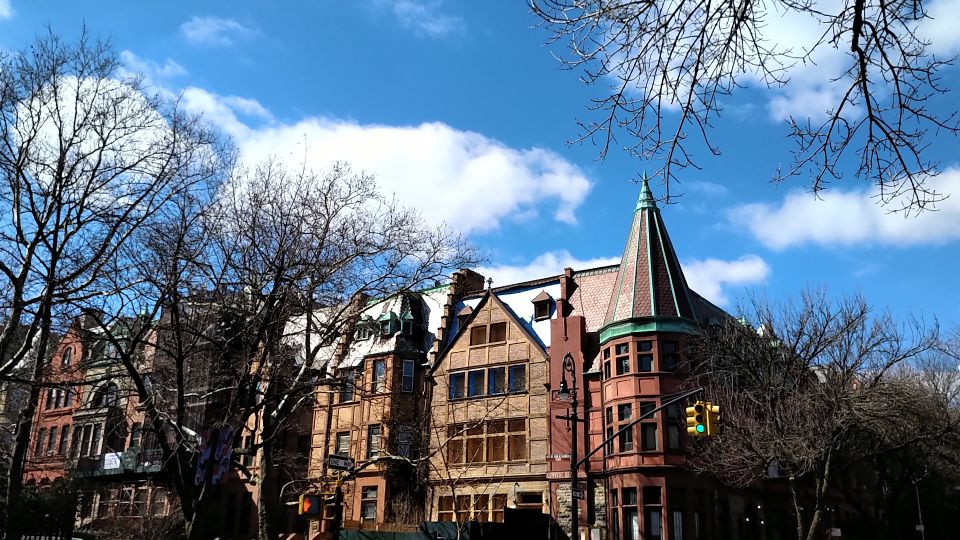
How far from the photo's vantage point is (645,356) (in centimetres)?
3562

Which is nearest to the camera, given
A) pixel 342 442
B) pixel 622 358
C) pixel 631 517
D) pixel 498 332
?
pixel 631 517

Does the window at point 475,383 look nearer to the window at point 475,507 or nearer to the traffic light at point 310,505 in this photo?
the window at point 475,507

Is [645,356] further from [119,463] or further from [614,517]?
[119,463]

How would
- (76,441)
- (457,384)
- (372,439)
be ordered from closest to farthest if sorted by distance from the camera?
1. (457,384)
2. (372,439)
3. (76,441)

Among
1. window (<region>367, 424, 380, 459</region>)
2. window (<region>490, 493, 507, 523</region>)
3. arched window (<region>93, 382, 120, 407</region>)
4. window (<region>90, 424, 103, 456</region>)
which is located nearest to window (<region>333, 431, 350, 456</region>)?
window (<region>367, 424, 380, 459</region>)

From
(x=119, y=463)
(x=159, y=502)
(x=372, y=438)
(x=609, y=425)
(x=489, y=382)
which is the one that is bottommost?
(x=159, y=502)

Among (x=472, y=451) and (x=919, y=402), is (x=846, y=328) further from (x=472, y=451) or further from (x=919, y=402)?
(x=472, y=451)

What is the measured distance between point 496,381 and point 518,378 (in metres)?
1.47

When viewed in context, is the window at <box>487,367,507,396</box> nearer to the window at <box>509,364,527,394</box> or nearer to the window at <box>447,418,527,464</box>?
the window at <box>509,364,527,394</box>

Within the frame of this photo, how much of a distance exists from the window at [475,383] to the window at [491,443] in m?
1.99

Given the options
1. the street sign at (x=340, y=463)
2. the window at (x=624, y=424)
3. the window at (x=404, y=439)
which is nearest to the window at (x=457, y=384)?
the window at (x=404, y=439)

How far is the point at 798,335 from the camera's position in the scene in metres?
30.8

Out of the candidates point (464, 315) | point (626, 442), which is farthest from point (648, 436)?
point (464, 315)

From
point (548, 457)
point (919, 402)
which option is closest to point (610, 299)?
point (548, 457)
